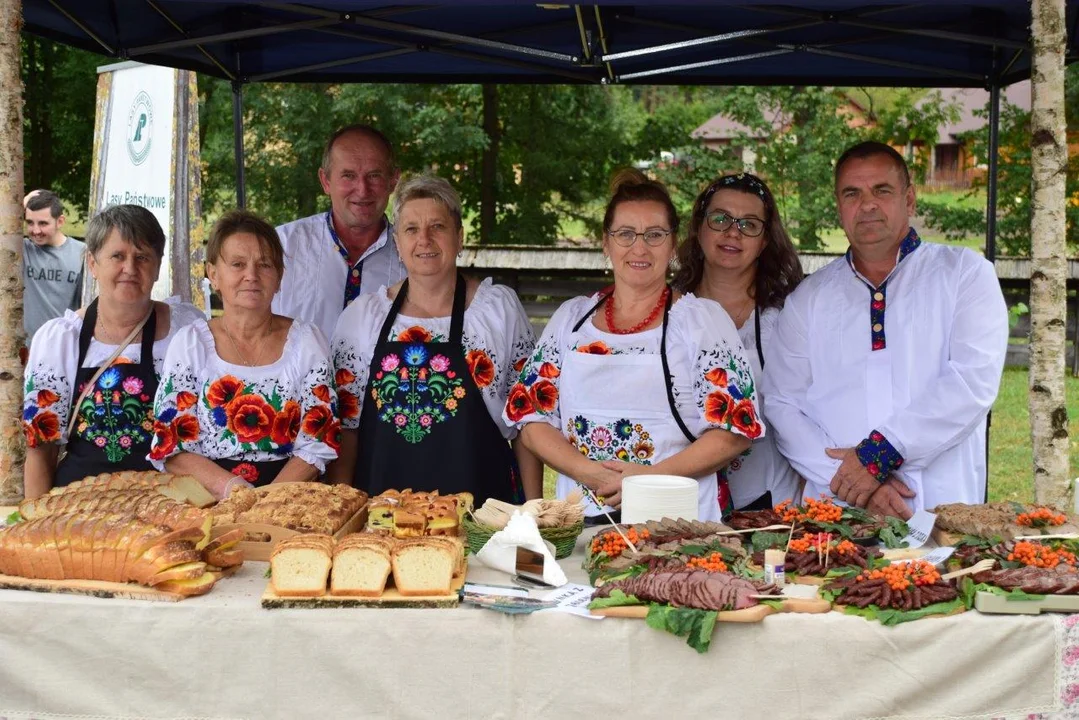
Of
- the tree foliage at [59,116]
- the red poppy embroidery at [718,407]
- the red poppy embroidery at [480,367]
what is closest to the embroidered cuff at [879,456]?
the red poppy embroidery at [718,407]

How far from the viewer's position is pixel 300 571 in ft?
8.17

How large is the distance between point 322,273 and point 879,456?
7.32 ft

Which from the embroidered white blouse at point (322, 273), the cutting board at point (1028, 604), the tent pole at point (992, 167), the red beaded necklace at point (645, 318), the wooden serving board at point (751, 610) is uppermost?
the tent pole at point (992, 167)

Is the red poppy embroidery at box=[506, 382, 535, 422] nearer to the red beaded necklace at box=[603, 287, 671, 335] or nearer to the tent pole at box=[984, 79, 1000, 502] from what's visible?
the red beaded necklace at box=[603, 287, 671, 335]

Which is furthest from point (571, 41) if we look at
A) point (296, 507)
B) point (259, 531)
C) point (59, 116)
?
point (59, 116)

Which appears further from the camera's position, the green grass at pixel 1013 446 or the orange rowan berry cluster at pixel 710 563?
the green grass at pixel 1013 446

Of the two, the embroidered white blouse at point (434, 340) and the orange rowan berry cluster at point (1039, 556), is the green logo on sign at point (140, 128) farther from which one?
the orange rowan berry cluster at point (1039, 556)

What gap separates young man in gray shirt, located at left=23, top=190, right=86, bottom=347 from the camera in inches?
286

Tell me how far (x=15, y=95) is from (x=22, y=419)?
1053 millimetres

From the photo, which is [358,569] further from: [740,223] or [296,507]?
[740,223]

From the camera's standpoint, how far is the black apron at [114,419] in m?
3.62

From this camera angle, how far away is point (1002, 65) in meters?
4.86

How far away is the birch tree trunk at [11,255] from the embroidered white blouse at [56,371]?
0.11 m

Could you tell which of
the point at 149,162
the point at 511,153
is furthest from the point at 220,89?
the point at 149,162
